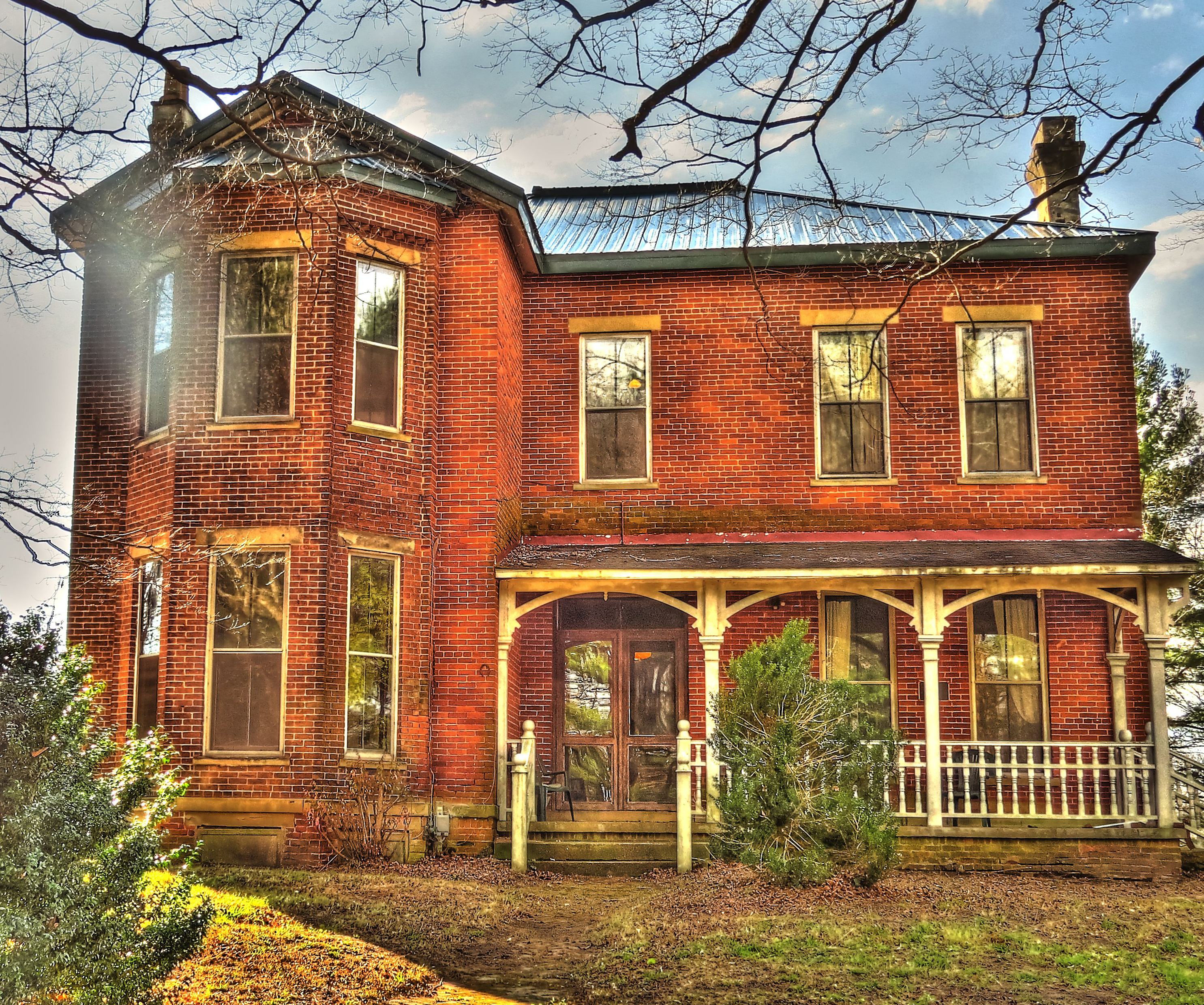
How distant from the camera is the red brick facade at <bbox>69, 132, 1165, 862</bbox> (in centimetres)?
1348

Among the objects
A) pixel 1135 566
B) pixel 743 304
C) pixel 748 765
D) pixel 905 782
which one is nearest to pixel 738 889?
pixel 748 765

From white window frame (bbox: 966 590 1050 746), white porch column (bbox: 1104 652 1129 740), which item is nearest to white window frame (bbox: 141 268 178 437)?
white window frame (bbox: 966 590 1050 746)

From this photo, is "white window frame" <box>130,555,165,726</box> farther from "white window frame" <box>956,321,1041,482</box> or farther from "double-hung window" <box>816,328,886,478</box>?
"white window frame" <box>956,321,1041,482</box>

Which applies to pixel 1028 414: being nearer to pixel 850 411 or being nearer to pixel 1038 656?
pixel 850 411

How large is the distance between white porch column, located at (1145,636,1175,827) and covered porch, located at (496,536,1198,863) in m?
0.02

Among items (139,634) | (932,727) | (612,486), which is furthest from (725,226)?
(139,634)

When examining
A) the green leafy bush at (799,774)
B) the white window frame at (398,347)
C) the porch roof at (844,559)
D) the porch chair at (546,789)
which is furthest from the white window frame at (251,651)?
the green leafy bush at (799,774)

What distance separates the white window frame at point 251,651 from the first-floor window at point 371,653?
64 centimetres

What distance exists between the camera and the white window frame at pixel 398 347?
14.0m

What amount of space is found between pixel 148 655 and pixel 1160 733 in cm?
1087

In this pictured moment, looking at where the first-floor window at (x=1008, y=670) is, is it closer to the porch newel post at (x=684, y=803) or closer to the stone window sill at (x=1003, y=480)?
the stone window sill at (x=1003, y=480)

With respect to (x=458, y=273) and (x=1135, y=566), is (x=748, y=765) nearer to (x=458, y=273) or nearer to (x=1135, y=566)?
(x=1135, y=566)

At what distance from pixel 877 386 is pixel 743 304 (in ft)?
6.55

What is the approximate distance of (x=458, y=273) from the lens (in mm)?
14773
